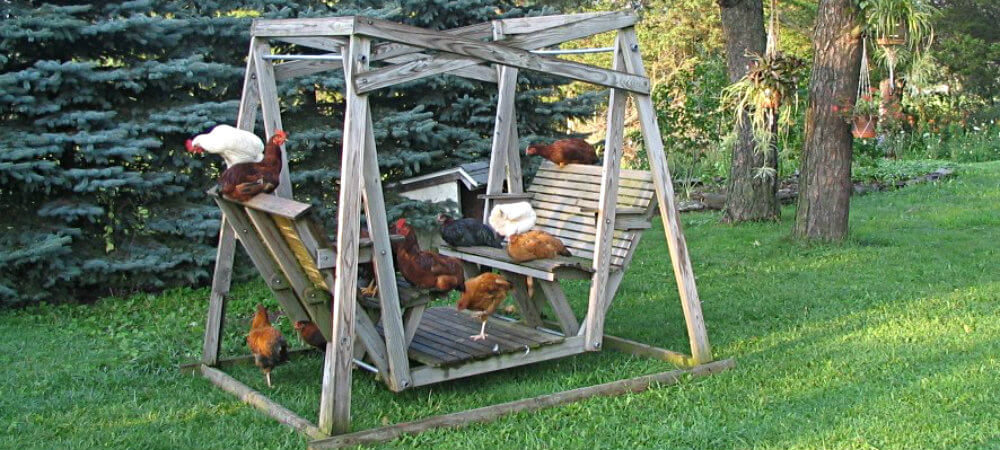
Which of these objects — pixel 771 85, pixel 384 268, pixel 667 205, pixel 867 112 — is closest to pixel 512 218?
pixel 667 205

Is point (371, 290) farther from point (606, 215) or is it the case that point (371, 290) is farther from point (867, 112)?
point (867, 112)

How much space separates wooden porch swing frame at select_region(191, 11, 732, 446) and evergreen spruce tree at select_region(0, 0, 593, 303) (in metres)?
2.62

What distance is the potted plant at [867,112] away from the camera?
28.1 ft

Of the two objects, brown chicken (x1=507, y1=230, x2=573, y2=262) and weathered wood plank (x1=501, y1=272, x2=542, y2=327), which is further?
weathered wood plank (x1=501, y1=272, x2=542, y2=327)

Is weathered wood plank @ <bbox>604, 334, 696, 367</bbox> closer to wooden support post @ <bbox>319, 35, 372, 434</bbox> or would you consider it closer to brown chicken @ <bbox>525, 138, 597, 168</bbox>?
brown chicken @ <bbox>525, 138, 597, 168</bbox>

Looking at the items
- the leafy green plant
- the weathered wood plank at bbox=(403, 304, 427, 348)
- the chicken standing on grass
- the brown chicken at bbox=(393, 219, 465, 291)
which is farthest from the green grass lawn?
the leafy green plant

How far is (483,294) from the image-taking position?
5613 mm

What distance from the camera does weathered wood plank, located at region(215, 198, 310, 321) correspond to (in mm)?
5270

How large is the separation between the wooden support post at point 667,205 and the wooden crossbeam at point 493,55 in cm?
10

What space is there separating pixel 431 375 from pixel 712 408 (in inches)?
58.6

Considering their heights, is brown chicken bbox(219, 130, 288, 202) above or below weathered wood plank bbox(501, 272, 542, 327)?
above

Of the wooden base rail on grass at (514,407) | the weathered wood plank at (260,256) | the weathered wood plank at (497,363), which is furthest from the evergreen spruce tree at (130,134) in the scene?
the wooden base rail on grass at (514,407)

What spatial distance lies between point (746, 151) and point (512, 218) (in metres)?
5.66

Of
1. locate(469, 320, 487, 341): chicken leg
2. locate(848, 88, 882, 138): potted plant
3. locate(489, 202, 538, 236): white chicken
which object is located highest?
locate(848, 88, 882, 138): potted plant
